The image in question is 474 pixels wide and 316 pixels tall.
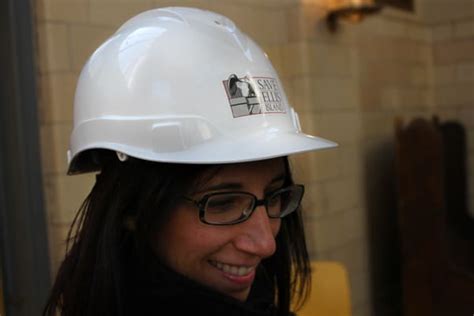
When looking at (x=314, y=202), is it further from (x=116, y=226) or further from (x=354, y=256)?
(x=116, y=226)

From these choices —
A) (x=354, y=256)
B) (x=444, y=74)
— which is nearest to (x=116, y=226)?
(x=354, y=256)

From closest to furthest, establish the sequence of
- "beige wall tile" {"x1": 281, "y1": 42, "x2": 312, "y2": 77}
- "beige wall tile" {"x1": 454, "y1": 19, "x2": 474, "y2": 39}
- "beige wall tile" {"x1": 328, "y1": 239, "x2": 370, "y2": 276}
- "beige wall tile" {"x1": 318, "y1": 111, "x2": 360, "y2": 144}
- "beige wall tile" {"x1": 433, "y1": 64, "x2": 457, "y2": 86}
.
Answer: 1. "beige wall tile" {"x1": 281, "y1": 42, "x2": 312, "y2": 77}
2. "beige wall tile" {"x1": 318, "y1": 111, "x2": 360, "y2": 144}
3. "beige wall tile" {"x1": 328, "y1": 239, "x2": 370, "y2": 276}
4. "beige wall tile" {"x1": 454, "y1": 19, "x2": 474, "y2": 39}
5. "beige wall tile" {"x1": 433, "y1": 64, "x2": 457, "y2": 86}

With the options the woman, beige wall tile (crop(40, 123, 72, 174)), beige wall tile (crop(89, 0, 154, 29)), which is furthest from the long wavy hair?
beige wall tile (crop(89, 0, 154, 29))

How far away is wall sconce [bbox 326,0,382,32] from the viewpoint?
9.89 ft

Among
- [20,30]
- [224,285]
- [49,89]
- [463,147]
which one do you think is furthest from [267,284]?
[463,147]

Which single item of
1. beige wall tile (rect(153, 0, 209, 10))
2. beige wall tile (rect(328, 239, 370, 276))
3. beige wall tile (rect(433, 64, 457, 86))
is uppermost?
beige wall tile (rect(153, 0, 209, 10))

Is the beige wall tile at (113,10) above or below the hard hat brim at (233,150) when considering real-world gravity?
above

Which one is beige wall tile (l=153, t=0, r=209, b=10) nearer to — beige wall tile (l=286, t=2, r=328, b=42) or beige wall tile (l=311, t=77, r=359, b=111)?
beige wall tile (l=286, t=2, r=328, b=42)

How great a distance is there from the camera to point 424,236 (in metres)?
3.20

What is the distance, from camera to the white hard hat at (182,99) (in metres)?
1.09

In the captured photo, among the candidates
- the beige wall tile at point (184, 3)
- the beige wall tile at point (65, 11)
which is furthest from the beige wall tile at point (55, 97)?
the beige wall tile at point (184, 3)

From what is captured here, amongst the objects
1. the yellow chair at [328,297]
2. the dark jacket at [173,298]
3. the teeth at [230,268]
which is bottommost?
the yellow chair at [328,297]

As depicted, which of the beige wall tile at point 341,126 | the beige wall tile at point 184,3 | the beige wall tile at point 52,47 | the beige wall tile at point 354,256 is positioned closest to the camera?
the beige wall tile at point 52,47

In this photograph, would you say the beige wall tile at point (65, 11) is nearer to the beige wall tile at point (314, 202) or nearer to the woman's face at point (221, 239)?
the woman's face at point (221, 239)
